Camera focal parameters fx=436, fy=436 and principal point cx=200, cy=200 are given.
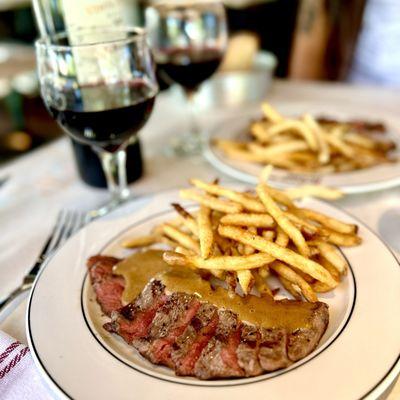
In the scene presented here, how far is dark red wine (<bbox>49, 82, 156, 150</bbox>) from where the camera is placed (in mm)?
1377

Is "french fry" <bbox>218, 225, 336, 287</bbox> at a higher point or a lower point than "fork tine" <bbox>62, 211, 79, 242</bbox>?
higher

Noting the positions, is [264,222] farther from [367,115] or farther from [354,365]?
[367,115]

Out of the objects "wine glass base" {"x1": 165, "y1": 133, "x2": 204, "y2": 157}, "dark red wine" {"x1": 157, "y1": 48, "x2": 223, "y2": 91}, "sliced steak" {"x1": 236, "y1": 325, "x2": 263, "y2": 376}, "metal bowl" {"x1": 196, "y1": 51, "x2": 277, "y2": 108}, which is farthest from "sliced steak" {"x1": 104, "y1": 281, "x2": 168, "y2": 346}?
"metal bowl" {"x1": 196, "y1": 51, "x2": 277, "y2": 108}

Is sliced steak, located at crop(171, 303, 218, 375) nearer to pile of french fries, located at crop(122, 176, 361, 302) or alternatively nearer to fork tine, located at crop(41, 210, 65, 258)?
pile of french fries, located at crop(122, 176, 361, 302)

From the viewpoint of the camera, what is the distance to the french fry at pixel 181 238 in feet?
3.93

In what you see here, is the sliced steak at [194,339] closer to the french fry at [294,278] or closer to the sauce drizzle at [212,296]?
the sauce drizzle at [212,296]

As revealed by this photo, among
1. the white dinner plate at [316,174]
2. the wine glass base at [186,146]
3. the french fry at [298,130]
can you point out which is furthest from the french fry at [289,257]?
the wine glass base at [186,146]

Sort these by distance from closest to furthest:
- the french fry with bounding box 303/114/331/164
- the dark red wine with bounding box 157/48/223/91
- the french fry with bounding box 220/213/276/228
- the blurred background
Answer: the french fry with bounding box 220/213/276/228
the french fry with bounding box 303/114/331/164
the dark red wine with bounding box 157/48/223/91
the blurred background

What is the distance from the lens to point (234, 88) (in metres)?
2.40

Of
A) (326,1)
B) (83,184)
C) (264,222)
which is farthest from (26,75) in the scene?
(264,222)

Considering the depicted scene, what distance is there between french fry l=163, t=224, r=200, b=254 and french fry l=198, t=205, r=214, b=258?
59 mm

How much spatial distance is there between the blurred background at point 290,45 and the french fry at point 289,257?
7.58 feet

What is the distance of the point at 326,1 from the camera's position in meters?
4.38

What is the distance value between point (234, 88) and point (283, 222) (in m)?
1.43
